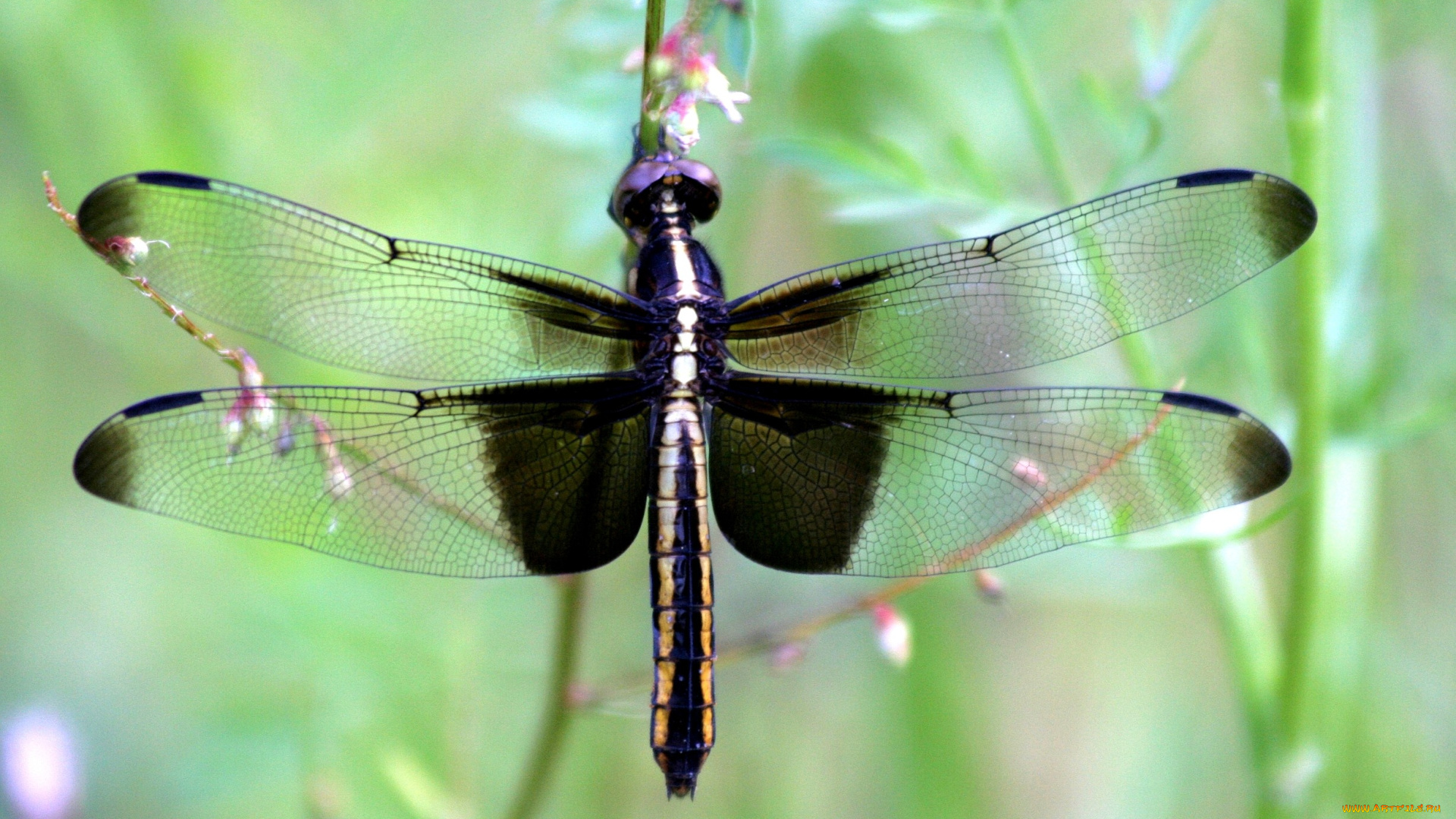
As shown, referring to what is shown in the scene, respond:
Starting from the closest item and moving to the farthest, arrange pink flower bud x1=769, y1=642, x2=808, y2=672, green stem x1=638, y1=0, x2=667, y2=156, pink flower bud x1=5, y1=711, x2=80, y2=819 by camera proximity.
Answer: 1. green stem x1=638, y1=0, x2=667, y2=156
2. pink flower bud x1=769, y1=642, x2=808, y2=672
3. pink flower bud x1=5, y1=711, x2=80, y2=819

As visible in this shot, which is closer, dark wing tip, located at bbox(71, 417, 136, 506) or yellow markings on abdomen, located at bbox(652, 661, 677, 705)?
dark wing tip, located at bbox(71, 417, 136, 506)

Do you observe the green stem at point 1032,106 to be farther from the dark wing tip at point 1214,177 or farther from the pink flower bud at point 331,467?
the pink flower bud at point 331,467

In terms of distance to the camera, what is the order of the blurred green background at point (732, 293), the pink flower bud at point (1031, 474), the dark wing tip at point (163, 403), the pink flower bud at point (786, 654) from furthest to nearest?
1. the blurred green background at point (732, 293)
2. the pink flower bud at point (786, 654)
3. the pink flower bud at point (1031, 474)
4. the dark wing tip at point (163, 403)

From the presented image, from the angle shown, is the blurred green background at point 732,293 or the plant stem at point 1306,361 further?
the blurred green background at point 732,293

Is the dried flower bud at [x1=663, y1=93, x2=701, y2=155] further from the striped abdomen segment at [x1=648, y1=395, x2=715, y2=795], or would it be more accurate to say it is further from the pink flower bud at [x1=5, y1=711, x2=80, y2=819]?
the pink flower bud at [x1=5, y1=711, x2=80, y2=819]

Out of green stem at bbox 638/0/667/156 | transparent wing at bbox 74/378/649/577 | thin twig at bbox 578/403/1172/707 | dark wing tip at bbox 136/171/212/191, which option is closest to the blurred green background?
thin twig at bbox 578/403/1172/707

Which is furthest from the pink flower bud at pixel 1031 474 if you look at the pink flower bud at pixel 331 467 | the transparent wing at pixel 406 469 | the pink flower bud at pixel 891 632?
the pink flower bud at pixel 331 467

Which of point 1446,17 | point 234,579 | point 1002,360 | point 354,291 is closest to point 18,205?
point 234,579
